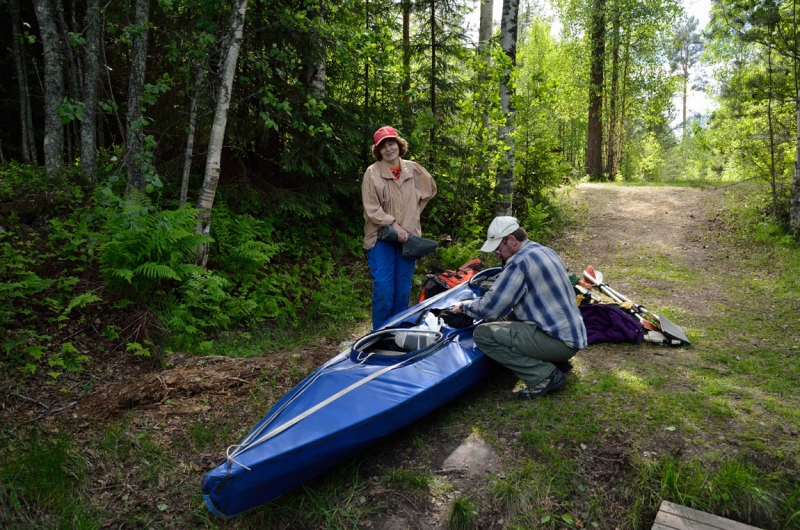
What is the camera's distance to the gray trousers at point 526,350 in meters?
4.18

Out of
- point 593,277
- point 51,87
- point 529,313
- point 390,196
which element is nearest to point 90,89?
point 51,87

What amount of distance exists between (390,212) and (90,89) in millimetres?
5027

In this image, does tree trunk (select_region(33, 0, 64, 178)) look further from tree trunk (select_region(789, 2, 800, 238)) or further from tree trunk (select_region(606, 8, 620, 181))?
tree trunk (select_region(606, 8, 620, 181))

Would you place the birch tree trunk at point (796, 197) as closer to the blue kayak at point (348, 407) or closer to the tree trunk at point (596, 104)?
the blue kayak at point (348, 407)

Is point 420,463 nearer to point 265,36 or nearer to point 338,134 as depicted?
point 338,134

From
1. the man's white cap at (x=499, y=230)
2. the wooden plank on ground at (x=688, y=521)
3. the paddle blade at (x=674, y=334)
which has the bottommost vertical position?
the wooden plank on ground at (x=688, y=521)

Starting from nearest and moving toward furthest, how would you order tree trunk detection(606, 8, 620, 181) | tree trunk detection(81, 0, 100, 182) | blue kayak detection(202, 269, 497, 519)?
blue kayak detection(202, 269, 497, 519)
tree trunk detection(81, 0, 100, 182)
tree trunk detection(606, 8, 620, 181)

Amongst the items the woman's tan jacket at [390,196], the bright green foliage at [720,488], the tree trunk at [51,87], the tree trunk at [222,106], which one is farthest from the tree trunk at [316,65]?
the bright green foliage at [720,488]

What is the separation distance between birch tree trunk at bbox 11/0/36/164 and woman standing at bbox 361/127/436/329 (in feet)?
23.3

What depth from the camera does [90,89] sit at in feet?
23.3

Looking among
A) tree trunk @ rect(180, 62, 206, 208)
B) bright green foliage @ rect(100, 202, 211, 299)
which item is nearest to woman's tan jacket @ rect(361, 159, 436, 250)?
bright green foliage @ rect(100, 202, 211, 299)

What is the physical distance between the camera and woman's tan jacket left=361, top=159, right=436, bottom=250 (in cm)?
537

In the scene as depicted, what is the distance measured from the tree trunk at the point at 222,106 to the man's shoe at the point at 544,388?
4295mm

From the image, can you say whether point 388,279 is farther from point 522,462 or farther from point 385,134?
point 522,462
